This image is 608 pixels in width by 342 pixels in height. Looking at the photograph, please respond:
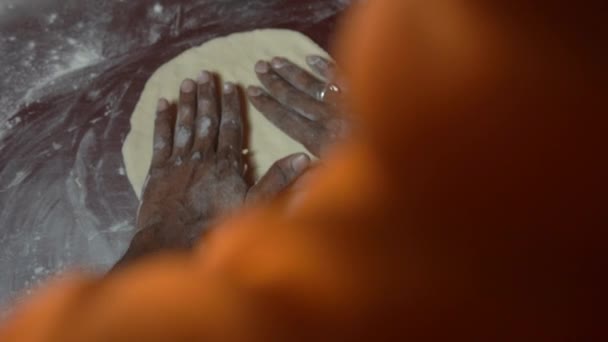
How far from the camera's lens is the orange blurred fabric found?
0.79ft

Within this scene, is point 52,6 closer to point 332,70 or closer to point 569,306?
point 332,70

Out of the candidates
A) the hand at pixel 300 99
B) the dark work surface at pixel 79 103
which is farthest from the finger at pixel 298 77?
the dark work surface at pixel 79 103

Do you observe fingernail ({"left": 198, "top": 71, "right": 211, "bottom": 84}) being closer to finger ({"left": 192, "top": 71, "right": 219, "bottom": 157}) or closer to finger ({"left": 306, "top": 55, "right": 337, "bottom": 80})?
finger ({"left": 192, "top": 71, "right": 219, "bottom": 157})

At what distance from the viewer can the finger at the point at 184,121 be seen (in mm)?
912

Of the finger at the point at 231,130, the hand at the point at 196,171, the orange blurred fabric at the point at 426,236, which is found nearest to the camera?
the orange blurred fabric at the point at 426,236

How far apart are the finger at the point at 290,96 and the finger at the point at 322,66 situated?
0.05 m

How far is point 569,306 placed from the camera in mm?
247

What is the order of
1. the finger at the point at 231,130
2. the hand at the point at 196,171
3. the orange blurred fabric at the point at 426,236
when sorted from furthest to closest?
1. the finger at the point at 231,130
2. the hand at the point at 196,171
3. the orange blurred fabric at the point at 426,236

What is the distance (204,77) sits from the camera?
3.22ft

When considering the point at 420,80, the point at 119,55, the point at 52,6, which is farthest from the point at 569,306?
the point at 52,6

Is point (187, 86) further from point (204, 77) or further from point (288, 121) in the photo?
point (288, 121)

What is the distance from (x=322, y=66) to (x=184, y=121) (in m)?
0.23

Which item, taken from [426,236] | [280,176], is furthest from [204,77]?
[426,236]

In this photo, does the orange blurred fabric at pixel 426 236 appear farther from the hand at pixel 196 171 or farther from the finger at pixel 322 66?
the finger at pixel 322 66
